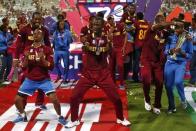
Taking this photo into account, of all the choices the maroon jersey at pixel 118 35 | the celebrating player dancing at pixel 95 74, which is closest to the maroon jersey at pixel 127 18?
the maroon jersey at pixel 118 35

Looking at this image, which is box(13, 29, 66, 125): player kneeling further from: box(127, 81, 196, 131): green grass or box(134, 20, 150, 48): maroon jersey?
box(134, 20, 150, 48): maroon jersey

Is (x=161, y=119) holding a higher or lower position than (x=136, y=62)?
lower

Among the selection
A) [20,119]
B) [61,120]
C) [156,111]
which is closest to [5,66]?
[20,119]

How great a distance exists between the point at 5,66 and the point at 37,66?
18.9 feet

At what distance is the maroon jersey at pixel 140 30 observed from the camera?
13.4 meters

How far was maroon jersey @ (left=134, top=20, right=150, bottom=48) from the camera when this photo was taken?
13.4 meters

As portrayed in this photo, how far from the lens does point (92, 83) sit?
27.0 feet

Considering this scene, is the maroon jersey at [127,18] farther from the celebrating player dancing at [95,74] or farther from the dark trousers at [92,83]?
the dark trousers at [92,83]

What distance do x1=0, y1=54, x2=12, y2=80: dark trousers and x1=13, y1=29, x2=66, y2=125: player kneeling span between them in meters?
5.54

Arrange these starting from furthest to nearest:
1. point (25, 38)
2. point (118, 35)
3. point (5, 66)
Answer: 1. point (5, 66)
2. point (118, 35)
3. point (25, 38)

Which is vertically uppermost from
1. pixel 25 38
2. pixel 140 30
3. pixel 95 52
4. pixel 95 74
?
pixel 25 38

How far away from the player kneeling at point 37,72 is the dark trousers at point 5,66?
554 centimetres

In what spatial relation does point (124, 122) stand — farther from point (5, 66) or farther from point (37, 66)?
point (5, 66)

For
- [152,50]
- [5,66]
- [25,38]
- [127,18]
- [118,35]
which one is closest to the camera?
[152,50]
